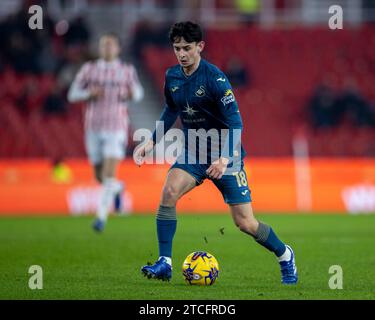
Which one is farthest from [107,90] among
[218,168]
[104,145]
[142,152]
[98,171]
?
[218,168]

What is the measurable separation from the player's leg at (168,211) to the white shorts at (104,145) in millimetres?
6396

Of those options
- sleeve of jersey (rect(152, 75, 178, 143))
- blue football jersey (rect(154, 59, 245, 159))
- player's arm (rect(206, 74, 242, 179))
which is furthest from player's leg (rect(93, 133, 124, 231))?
player's arm (rect(206, 74, 242, 179))

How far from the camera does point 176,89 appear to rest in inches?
336

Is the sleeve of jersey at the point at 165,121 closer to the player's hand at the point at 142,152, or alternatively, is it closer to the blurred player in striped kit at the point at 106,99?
the player's hand at the point at 142,152

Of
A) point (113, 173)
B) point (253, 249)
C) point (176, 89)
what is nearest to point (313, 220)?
point (113, 173)

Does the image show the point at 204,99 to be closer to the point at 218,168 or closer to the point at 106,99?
the point at 218,168

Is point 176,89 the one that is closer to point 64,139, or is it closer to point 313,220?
point 313,220

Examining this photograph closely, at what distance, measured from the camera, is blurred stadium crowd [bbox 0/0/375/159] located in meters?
21.7

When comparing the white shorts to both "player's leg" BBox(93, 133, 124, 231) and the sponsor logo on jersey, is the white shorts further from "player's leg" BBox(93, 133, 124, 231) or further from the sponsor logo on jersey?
the sponsor logo on jersey

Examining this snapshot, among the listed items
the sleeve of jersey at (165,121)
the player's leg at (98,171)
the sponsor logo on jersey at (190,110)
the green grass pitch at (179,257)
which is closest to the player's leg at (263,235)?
the green grass pitch at (179,257)

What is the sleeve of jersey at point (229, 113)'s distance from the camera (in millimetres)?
8250

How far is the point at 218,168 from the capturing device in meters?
7.99

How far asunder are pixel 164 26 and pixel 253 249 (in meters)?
13.2

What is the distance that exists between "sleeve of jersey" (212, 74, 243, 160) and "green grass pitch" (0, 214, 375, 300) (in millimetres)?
1154
